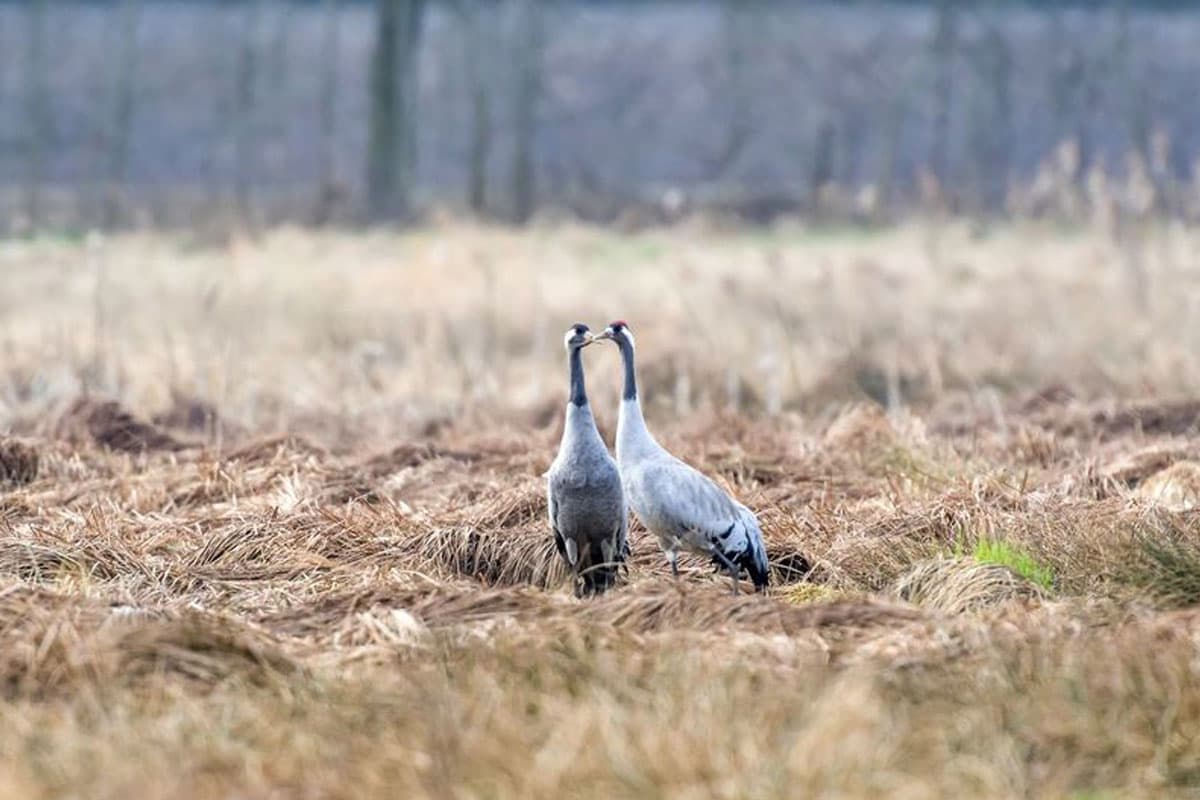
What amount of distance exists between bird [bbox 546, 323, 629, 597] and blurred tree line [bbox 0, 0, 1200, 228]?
18.9 meters

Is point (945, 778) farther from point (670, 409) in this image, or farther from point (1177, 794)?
point (670, 409)

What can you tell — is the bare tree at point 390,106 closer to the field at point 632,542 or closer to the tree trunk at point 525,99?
the tree trunk at point 525,99

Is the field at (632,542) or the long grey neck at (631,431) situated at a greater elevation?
the long grey neck at (631,431)

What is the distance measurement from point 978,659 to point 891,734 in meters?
0.95

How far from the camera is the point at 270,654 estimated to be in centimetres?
628

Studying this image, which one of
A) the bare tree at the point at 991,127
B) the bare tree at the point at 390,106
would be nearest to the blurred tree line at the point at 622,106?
the bare tree at the point at 390,106

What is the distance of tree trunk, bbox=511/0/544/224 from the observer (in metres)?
32.4

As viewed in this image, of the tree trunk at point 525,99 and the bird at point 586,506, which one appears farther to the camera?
the tree trunk at point 525,99

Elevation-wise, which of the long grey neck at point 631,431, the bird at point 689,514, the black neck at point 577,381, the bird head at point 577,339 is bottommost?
the bird at point 689,514

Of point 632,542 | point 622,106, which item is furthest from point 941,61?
point 632,542

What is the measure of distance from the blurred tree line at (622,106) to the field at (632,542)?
34.9 feet

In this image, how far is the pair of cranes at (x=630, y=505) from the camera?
7660 millimetres

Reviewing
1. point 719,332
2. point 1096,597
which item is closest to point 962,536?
point 1096,597

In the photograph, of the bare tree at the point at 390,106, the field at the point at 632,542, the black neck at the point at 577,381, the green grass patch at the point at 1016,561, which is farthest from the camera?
the bare tree at the point at 390,106
